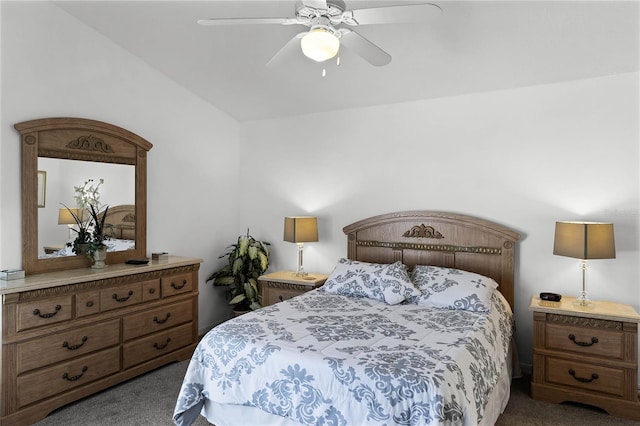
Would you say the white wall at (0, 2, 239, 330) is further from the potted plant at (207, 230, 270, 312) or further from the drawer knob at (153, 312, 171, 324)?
the drawer knob at (153, 312, 171, 324)

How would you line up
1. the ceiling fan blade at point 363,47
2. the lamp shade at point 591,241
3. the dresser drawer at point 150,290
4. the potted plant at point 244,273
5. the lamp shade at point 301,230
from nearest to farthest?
the ceiling fan blade at point 363,47, the lamp shade at point 591,241, the dresser drawer at point 150,290, the lamp shade at point 301,230, the potted plant at point 244,273

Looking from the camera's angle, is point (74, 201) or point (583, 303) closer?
point (583, 303)

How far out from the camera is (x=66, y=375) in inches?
116

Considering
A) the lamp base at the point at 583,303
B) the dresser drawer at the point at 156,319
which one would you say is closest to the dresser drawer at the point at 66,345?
the dresser drawer at the point at 156,319

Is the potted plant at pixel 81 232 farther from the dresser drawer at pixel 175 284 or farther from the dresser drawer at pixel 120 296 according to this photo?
the dresser drawer at pixel 175 284

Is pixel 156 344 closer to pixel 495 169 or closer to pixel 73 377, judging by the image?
pixel 73 377

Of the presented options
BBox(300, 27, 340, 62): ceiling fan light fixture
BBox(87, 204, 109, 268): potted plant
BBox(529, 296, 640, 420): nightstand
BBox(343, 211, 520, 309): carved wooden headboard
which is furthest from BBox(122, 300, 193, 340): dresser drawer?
BBox(529, 296, 640, 420): nightstand

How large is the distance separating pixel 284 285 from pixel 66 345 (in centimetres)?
194

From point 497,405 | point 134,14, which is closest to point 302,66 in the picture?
point 134,14

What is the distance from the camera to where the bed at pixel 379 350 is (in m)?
1.96

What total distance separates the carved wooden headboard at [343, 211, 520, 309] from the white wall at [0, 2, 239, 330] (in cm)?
170

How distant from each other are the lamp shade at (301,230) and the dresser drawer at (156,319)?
3.88ft

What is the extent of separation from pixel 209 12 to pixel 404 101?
1.99 metres

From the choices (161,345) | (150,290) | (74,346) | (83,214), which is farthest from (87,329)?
(83,214)
